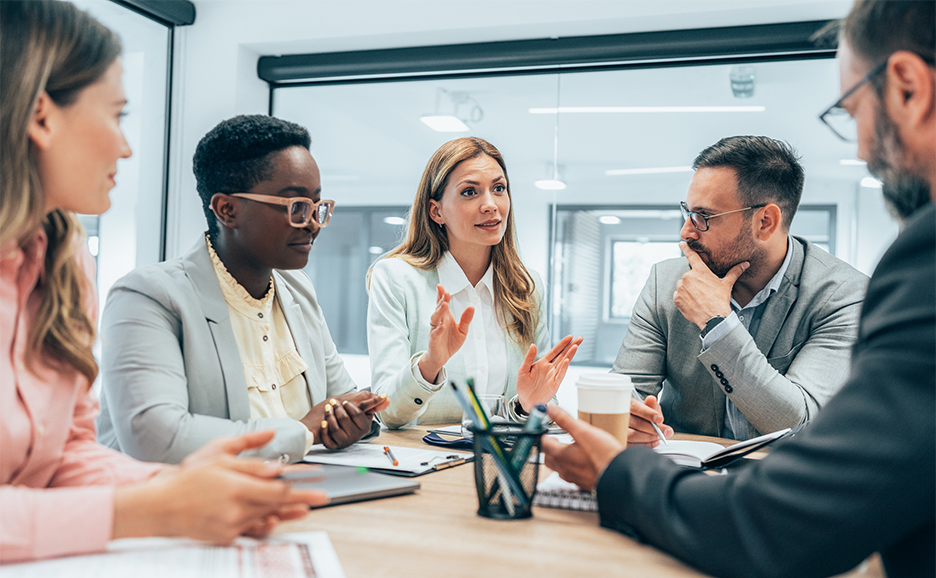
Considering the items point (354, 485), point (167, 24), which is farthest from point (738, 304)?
point (167, 24)

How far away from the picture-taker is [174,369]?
1.35m

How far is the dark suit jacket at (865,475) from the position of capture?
71 centimetres

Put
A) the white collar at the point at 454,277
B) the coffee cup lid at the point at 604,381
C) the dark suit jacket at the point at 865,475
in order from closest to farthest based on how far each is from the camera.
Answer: the dark suit jacket at the point at 865,475, the coffee cup lid at the point at 604,381, the white collar at the point at 454,277

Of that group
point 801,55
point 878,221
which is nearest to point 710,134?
point 801,55

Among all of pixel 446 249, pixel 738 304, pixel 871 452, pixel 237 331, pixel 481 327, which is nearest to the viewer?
pixel 871 452

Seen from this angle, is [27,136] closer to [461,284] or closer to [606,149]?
[461,284]

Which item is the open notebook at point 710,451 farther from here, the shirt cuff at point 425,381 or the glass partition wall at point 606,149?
the glass partition wall at point 606,149

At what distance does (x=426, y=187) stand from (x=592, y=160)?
4.03ft

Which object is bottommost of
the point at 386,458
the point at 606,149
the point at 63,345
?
the point at 386,458

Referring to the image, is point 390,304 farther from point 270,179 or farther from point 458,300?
point 270,179

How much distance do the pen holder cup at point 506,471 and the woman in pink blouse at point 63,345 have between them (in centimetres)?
25

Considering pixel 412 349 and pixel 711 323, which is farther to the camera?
pixel 412 349

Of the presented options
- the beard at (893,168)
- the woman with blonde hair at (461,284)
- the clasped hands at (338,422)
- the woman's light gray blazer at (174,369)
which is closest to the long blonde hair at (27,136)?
the woman's light gray blazer at (174,369)

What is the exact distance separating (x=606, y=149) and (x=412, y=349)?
172 cm
